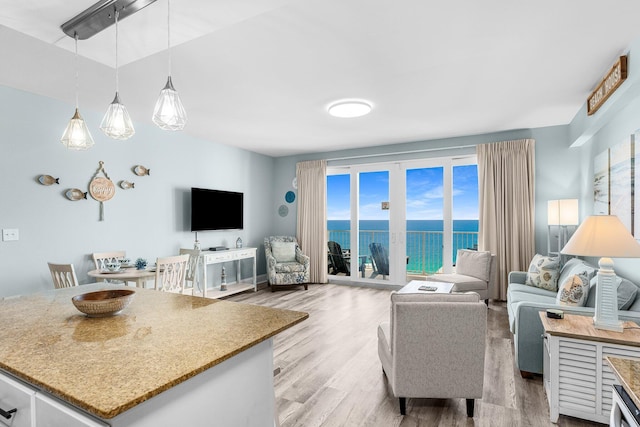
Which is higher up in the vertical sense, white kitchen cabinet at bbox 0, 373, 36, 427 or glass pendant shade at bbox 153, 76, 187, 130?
glass pendant shade at bbox 153, 76, 187, 130

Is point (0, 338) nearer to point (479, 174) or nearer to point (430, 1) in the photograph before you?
point (430, 1)

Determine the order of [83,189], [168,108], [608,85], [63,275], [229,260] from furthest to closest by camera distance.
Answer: [229,260] < [83,189] < [63,275] < [608,85] < [168,108]

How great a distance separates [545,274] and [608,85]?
207 centimetres

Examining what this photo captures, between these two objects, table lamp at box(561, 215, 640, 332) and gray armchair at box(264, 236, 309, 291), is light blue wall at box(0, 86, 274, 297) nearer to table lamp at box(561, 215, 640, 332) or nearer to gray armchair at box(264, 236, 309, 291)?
gray armchair at box(264, 236, 309, 291)

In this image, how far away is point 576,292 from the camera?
8.96 feet

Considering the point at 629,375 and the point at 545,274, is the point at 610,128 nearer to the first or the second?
the point at 545,274

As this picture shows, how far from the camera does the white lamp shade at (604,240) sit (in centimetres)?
197

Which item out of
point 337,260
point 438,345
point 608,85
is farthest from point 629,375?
point 337,260

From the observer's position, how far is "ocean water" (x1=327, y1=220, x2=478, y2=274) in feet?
19.5

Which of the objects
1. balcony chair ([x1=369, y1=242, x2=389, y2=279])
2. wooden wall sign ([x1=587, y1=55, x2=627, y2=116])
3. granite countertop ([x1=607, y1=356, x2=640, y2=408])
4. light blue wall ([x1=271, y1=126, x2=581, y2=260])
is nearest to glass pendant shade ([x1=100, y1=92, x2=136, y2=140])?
granite countertop ([x1=607, y1=356, x2=640, y2=408])

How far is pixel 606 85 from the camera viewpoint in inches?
118

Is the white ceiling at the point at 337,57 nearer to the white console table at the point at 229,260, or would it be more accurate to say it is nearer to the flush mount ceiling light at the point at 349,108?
the flush mount ceiling light at the point at 349,108

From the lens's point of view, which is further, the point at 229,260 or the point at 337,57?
the point at 229,260

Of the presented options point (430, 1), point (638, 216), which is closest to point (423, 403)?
point (638, 216)
